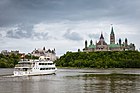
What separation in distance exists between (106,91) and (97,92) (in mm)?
2696

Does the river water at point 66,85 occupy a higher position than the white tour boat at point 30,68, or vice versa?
the white tour boat at point 30,68

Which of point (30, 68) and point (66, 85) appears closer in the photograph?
point (66, 85)

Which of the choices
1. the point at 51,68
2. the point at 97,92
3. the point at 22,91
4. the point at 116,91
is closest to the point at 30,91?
the point at 22,91

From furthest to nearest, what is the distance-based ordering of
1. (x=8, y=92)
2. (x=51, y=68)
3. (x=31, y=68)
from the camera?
A: 1. (x=51, y=68)
2. (x=31, y=68)
3. (x=8, y=92)

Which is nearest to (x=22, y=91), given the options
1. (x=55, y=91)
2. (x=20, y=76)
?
(x=55, y=91)

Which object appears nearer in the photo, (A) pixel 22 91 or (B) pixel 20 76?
(A) pixel 22 91

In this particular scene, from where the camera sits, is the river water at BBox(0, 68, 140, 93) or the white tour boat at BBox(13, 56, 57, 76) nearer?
the river water at BBox(0, 68, 140, 93)

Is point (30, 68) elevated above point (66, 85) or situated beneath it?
elevated above

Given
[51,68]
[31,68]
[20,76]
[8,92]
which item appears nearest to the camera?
[8,92]

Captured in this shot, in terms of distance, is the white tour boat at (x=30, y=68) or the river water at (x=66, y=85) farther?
the white tour boat at (x=30, y=68)

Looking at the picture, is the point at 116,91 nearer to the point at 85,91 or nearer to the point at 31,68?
the point at 85,91

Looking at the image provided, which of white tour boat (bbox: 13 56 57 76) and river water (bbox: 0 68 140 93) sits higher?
white tour boat (bbox: 13 56 57 76)

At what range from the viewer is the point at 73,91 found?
2525 inches

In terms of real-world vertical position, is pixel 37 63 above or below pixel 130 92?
above
